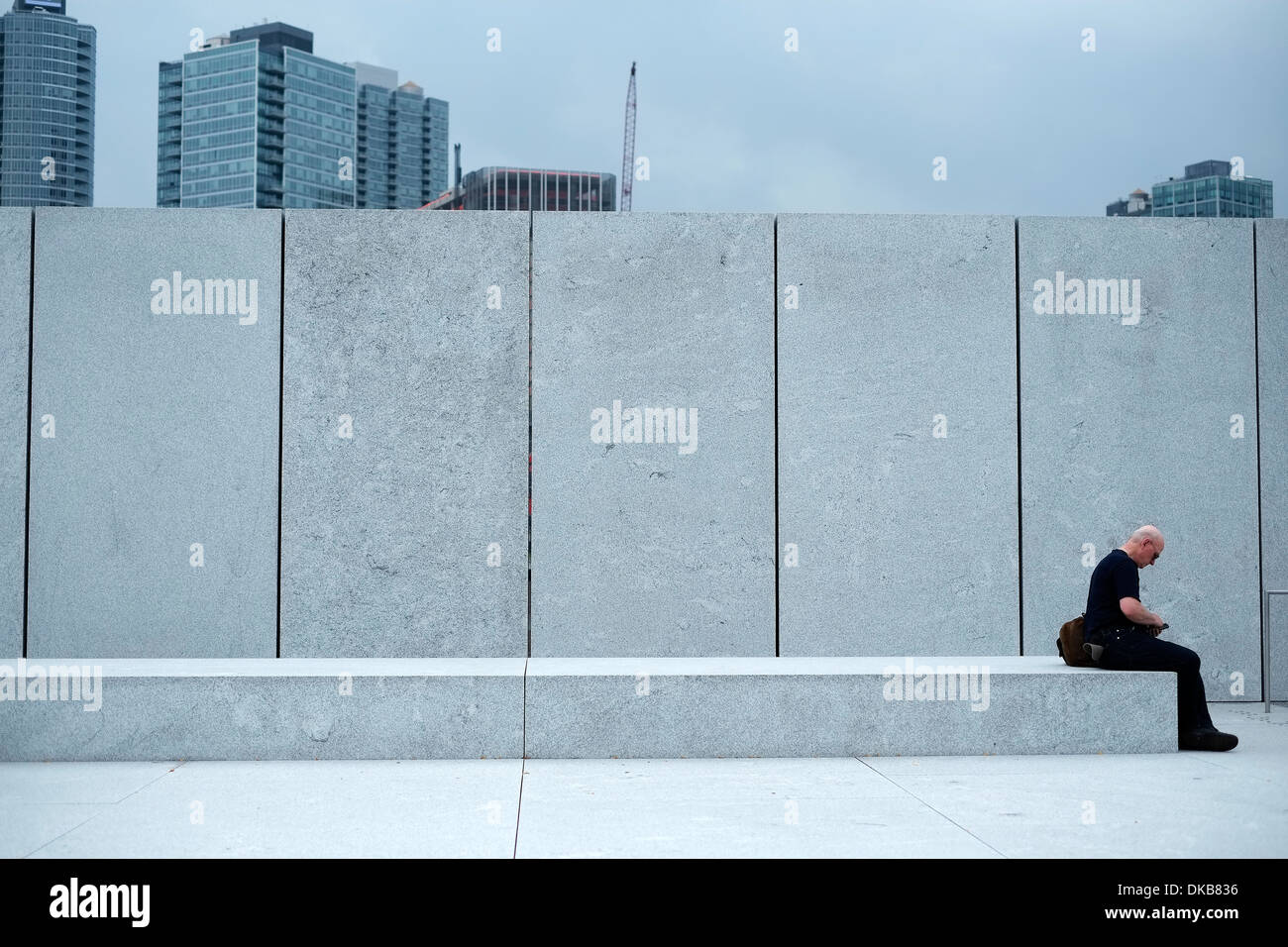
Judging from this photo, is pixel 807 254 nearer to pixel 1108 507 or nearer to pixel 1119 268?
pixel 1119 268

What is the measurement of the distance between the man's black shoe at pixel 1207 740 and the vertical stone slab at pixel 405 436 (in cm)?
484

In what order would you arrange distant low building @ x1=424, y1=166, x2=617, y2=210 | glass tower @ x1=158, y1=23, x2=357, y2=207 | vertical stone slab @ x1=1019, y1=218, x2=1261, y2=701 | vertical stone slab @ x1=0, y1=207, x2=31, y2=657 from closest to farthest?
vertical stone slab @ x1=0, y1=207, x2=31, y2=657
vertical stone slab @ x1=1019, y1=218, x2=1261, y2=701
distant low building @ x1=424, y1=166, x2=617, y2=210
glass tower @ x1=158, y1=23, x2=357, y2=207

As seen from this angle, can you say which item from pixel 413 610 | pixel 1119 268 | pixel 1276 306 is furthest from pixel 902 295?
pixel 413 610

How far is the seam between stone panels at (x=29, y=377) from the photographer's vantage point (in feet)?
29.5

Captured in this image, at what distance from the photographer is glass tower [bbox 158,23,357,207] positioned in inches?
6747

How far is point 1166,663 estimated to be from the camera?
712cm

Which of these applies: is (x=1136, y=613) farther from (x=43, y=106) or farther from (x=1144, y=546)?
(x=43, y=106)

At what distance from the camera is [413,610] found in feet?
29.7

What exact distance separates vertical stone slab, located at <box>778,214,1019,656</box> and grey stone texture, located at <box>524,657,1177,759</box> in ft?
6.97
